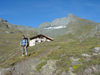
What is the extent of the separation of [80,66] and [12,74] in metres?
6.78

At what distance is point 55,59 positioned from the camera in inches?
634

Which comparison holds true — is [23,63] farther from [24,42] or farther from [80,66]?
[80,66]

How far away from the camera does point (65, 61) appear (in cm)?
1512

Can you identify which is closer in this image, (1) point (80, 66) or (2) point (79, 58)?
(1) point (80, 66)

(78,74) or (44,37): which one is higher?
(44,37)

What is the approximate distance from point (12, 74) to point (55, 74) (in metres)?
4.41

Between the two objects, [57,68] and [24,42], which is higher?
[24,42]

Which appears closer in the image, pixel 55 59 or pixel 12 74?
pixel 12 74

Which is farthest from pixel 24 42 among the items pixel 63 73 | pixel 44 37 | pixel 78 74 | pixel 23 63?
→ pixel 44 37

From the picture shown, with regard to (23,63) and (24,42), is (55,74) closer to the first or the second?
(23,63)

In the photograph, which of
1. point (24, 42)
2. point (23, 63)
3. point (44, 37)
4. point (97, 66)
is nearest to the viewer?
point (97, 66)

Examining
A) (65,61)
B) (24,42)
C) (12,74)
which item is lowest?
(12,74)

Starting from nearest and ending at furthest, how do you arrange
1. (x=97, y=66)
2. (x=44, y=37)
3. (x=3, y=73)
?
1. (x=97, y=66)
2. (x=3, y=73)
3. (x=44, y=37)

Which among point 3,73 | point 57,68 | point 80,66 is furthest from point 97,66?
point 3,73
